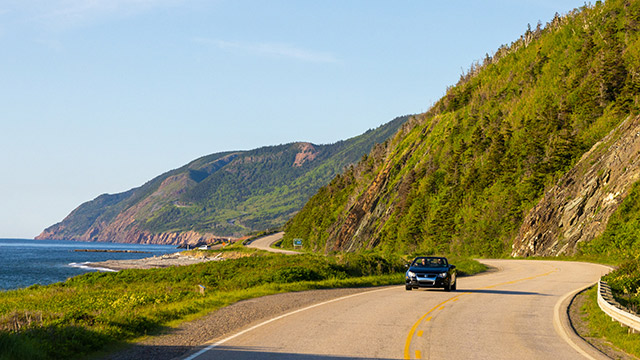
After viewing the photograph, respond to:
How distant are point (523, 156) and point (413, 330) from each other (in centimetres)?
5938

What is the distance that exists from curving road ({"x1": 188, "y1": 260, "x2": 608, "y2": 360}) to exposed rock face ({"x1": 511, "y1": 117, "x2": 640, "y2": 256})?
99.4 feet

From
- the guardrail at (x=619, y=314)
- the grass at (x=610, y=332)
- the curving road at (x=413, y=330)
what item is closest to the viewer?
the curving road at (x=413, y=330)

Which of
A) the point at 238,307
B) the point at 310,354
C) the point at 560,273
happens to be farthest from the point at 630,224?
the point at 310,354

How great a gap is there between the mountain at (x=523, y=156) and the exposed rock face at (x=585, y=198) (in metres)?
0.12

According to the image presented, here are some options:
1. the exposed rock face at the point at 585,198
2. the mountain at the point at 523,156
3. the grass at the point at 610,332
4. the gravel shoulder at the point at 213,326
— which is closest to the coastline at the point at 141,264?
the mountain at the point at 523,156

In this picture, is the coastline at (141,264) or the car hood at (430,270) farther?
the coastline at (141,264)

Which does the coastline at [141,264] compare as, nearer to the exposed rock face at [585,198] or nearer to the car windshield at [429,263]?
the exposed rock face at [585,198]

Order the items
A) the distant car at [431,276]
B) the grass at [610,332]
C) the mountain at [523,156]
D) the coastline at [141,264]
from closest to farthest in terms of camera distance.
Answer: the grass at [610,332] → the distant car at [431,276] → the mountain at [523,156] → the coastline at [141,264]

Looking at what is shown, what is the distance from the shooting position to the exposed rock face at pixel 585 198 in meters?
52.5

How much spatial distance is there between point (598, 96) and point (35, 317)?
63402 mm

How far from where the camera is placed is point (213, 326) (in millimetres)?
16234

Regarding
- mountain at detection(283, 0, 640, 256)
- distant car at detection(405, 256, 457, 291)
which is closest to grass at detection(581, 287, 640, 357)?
distant car at detection(405, 256, 457, 291)

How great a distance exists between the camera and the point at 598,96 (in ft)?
213

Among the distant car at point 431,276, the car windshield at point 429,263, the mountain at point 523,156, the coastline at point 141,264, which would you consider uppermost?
the mountain at point 523,156
